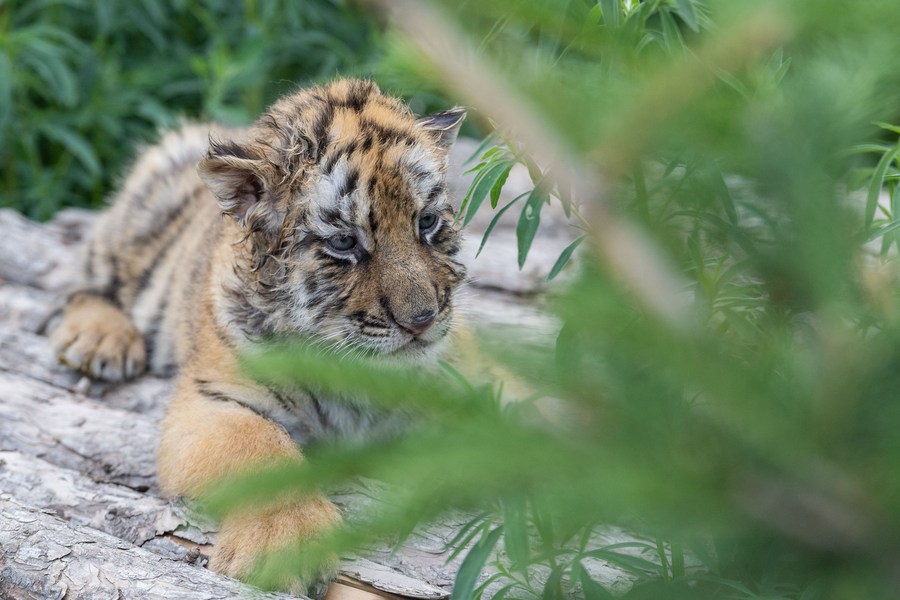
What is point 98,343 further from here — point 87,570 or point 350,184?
point 87,570

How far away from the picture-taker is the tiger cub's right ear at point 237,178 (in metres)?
2.62

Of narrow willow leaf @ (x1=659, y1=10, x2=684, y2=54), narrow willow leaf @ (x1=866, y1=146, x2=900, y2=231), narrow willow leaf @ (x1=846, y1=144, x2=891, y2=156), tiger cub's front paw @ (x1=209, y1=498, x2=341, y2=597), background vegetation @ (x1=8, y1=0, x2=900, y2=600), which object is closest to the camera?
background vegetation @ (x1=8, y1=0, x2=900, y2=600)

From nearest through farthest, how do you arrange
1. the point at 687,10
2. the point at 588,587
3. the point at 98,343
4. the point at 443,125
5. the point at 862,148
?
1. the point at 862,148
2. the point at 588,587
3. the point at 687,10
4. the point at 443,125
5. the point at 98,343

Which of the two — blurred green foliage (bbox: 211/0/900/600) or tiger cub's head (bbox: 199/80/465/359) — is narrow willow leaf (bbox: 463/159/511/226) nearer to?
tiger cub's head (bbox: 199/80/465/359)

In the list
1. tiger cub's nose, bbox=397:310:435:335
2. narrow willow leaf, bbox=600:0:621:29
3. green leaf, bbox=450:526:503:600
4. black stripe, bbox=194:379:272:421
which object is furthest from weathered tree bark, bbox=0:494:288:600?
narrow willow leaf, bbox=600:0:621:29

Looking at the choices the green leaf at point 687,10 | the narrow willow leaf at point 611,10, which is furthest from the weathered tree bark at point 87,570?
the green leaf at point 687,10

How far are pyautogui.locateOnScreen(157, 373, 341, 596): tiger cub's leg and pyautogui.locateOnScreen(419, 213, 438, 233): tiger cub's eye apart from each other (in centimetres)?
65

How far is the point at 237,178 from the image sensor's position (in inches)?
105

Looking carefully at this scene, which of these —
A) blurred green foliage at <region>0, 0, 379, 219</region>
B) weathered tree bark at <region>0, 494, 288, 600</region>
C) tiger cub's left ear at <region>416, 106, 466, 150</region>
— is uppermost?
blurred green foliage at <region>0, 0, 379, 219</region>

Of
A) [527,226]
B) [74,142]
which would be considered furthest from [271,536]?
[74,142]

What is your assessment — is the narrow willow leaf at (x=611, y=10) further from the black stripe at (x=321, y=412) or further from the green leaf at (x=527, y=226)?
the black stripe at (x=321, y=412)

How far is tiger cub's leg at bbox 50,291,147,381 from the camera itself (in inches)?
140

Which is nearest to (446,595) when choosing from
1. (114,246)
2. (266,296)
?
(266,296)

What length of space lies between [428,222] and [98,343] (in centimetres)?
162
